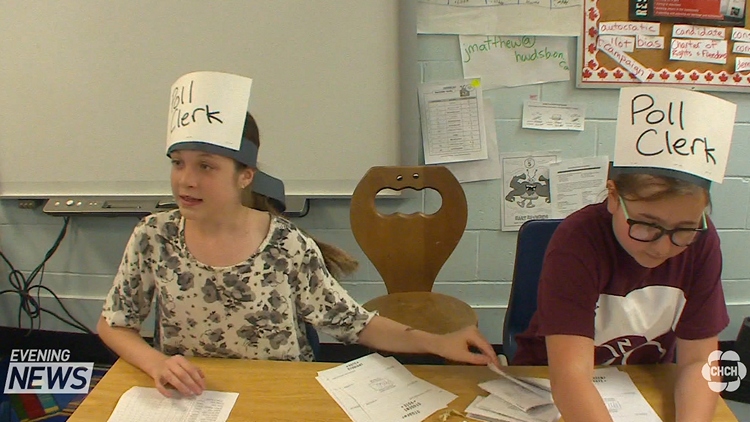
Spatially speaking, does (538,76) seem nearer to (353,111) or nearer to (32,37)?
(353,111)

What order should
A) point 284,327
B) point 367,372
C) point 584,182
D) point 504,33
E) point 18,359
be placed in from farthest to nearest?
point 18,359 < point 584,182 < point 504,33 < point 284,327 < point 367,372

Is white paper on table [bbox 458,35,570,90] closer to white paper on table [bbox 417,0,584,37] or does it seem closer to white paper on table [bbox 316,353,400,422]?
white paper on table [bbox 417,0,584,37]

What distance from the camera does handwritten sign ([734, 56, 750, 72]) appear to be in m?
1.95

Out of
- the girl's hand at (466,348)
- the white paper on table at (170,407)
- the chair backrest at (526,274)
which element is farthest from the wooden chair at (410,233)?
the white paper on table at (170,407)

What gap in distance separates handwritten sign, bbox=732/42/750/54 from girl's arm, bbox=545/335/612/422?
163 cm

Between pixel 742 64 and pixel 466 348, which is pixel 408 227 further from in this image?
Answer: pixel 742 64

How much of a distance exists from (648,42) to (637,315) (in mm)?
1322

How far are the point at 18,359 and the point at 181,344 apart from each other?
1.67 meters

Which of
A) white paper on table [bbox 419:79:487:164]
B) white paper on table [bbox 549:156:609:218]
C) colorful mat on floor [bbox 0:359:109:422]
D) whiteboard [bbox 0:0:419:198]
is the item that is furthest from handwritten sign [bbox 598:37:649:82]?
colorful mat on floor [bbox 0:359:109:422]

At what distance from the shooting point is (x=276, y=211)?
4.95 feet

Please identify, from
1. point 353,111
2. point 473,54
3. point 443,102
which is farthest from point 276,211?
point 473,54

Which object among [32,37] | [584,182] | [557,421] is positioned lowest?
[557,421]

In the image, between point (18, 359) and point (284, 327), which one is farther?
point (18, 359)

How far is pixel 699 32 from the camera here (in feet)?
6.31
